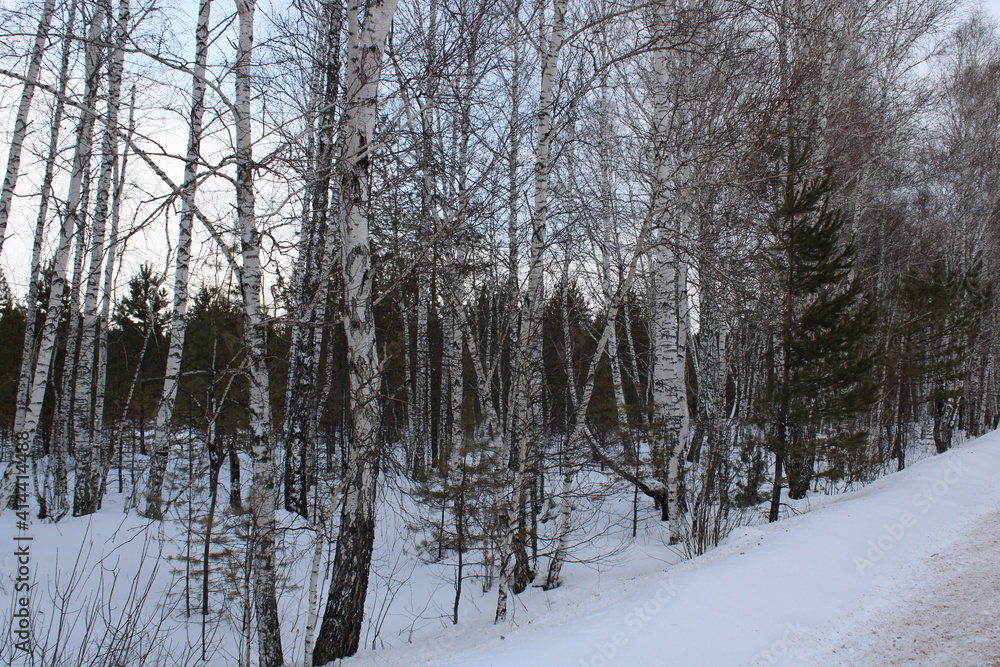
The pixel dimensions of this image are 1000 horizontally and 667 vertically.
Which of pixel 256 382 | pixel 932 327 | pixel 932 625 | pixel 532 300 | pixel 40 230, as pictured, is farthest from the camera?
pixel 932 327

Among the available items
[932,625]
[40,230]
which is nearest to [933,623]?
[932,625]

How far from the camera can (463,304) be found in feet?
30.7

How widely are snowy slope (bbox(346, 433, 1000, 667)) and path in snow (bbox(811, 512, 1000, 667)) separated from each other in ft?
0.11

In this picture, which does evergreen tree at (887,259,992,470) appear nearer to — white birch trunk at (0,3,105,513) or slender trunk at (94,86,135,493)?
white birch trunk at (0,3,105,513)

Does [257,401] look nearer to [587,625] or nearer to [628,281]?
[587,625]

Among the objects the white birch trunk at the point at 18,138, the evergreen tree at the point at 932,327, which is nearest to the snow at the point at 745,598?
the white birch trunk at the point at 18,138

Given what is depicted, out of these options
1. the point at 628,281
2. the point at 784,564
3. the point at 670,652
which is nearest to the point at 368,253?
the point at 628,281

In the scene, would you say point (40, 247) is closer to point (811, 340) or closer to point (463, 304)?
point (463, 304)

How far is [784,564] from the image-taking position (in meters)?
4.60

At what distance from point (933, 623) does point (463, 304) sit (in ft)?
23.6

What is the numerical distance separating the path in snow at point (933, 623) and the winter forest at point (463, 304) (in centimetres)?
A: 227

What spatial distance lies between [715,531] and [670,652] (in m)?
3.33

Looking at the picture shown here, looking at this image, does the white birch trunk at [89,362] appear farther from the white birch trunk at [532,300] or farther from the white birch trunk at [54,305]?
the white birch trunk at [532,300]

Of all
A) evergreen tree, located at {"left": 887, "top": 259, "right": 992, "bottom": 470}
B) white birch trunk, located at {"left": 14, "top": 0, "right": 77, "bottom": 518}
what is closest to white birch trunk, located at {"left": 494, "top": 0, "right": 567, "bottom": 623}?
white birch trunk, located at {"left": 14, "top": 0, "right": 77, "bottom": 518}
